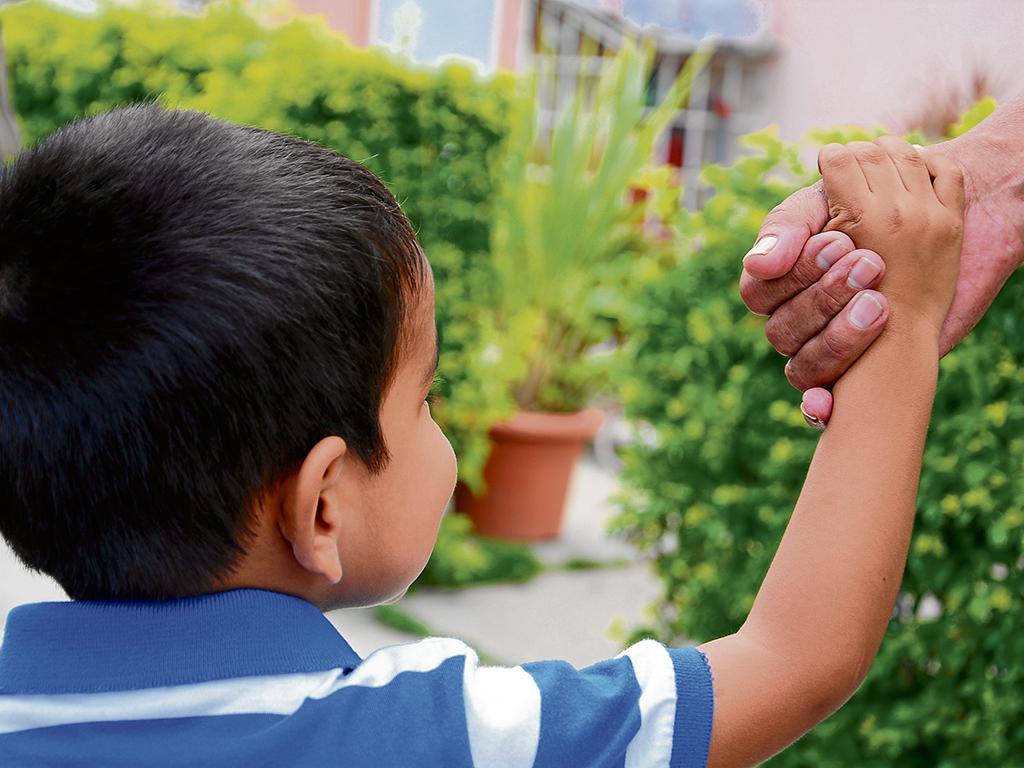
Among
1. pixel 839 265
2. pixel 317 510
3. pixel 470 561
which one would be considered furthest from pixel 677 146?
pixel 317 510

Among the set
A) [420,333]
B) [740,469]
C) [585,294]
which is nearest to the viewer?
[420,333]

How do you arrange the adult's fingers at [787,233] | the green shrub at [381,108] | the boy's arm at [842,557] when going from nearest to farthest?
1. the boy's arm at [842,557]
2. the adult's fingers at [787,233]
3. the green shrub at [381,108]

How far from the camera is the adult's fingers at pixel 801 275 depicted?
4.06 feet

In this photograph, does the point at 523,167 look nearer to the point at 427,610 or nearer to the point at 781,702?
the point at 427,610

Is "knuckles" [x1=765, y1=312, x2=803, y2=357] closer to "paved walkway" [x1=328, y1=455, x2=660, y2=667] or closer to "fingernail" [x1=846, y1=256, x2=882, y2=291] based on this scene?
"fingernail" [x1=846, y1=256, x2=882, y2=291]

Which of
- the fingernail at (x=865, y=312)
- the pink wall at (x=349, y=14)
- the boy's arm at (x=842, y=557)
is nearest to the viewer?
the boy's arm at (x=842, y=557)

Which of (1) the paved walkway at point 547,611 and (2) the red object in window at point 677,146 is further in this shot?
(2) the red object in window at point 677,146

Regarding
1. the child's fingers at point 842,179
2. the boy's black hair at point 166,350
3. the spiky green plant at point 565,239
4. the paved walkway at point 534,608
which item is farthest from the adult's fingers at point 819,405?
the spiky green plant at point 565,239

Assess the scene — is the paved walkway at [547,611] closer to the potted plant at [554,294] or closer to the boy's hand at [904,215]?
the potted plant at [554,294]

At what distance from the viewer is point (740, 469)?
2643mm

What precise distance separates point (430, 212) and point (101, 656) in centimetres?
330

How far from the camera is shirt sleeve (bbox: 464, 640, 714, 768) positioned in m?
0.95

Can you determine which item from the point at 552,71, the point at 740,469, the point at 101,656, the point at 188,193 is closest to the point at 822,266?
the point at 188,193

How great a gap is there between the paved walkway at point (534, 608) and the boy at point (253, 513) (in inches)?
105
